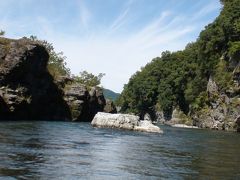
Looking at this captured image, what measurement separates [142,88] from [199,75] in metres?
59.8

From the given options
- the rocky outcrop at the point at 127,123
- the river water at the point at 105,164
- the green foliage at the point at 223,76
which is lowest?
the river water at the point at 105,164

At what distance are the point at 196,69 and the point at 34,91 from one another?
68.3 meters

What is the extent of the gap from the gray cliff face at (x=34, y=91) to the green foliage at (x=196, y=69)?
35.4m

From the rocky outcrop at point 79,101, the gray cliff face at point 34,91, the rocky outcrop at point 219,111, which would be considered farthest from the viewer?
the rocky outcrop at point 219,111

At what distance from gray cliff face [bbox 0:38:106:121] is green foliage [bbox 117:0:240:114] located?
116ft

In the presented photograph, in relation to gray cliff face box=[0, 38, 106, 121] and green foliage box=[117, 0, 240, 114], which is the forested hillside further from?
gray cliff face box=[0, 38, 106, 121]

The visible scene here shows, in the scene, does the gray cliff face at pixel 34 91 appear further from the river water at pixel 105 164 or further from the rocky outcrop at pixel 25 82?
the river water at pixel 105 164

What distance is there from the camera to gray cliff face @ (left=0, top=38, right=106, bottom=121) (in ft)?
277

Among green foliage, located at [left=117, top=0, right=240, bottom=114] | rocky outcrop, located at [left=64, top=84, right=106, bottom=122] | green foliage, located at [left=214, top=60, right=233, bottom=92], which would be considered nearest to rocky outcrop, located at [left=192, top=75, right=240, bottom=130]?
green foliage, located at [left=214, top=60, right=233, bottom=92]

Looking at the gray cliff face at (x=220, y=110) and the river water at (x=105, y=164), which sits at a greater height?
the gray cliff face at (x=220, y=110)

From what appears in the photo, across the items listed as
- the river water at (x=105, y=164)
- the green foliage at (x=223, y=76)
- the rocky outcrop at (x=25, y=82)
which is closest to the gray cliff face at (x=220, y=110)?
the green foliage at (x=223, y=76)

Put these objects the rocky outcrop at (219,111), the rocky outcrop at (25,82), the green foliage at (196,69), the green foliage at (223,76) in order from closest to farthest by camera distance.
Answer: the rocky outcrop at (25,82) < the rocky outcrop at (219,111) < the green foliage at (223,76) < the green foliage at (196,69)

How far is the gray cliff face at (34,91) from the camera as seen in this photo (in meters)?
84.3

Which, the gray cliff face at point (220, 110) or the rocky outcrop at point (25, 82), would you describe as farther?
the gray cliff face at point (220, 110)
